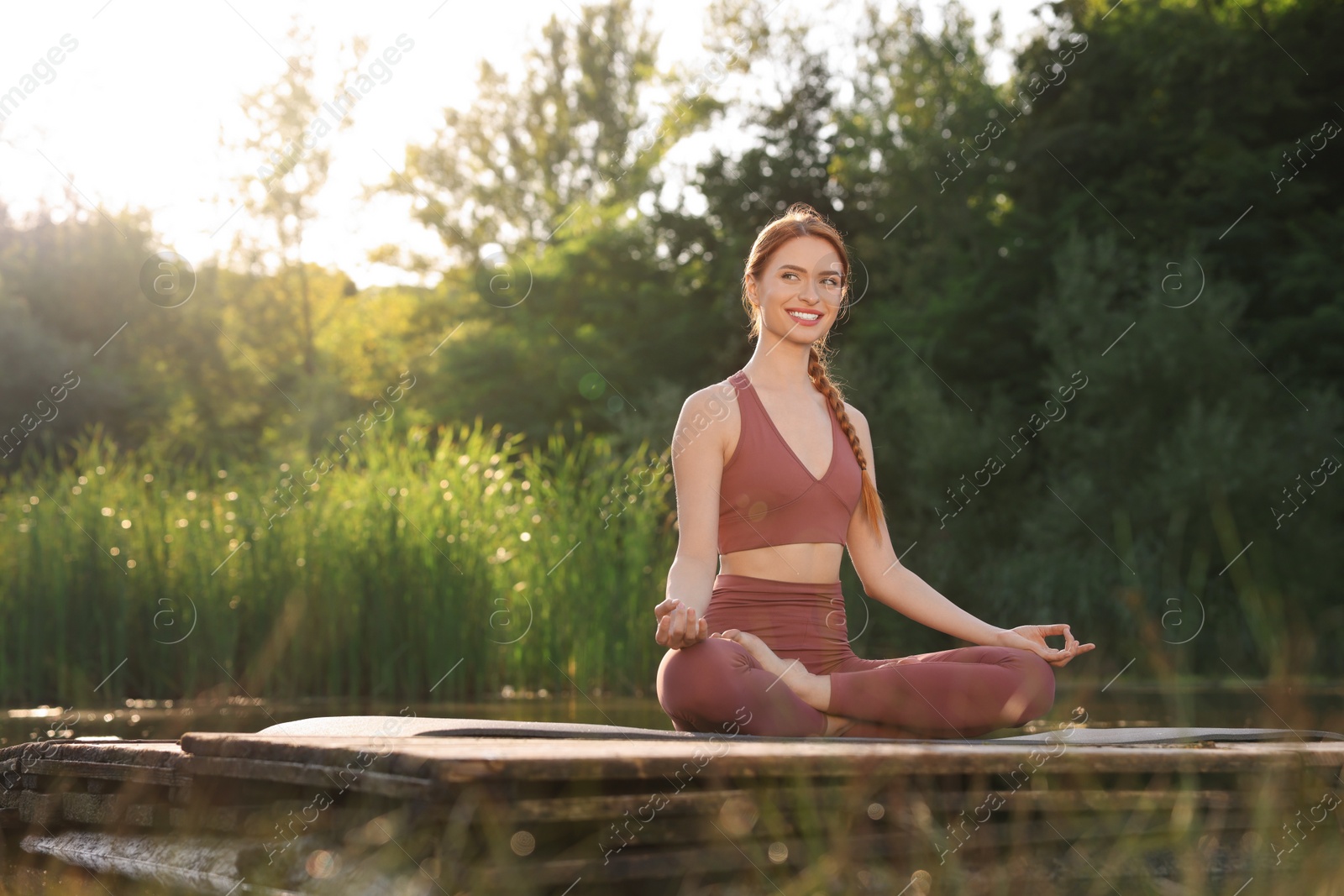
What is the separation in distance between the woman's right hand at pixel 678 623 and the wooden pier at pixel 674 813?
0.68 feet

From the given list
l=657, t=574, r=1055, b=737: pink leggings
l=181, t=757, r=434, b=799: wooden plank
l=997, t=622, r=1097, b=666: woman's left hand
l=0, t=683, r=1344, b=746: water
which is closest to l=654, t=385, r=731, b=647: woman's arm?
l=657, t=574, r=1055, b=737: pink leggings

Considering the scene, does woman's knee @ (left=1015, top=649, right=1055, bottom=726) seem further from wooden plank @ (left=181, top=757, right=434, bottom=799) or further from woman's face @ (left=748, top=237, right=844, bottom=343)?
wooden plank @ (left=181, top=757, right=434, bottom=799)

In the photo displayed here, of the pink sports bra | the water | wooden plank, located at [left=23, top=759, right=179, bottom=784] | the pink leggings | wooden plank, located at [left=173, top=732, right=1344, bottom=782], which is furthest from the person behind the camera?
the water

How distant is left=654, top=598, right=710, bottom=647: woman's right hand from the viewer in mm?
2855

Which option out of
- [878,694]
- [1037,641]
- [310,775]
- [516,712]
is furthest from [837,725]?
[516,712]

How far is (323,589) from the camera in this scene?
296 inches

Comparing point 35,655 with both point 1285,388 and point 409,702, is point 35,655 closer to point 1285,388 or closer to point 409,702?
point 409,702

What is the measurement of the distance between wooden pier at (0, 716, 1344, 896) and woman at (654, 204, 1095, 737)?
27cm

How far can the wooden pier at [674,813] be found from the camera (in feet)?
6.49

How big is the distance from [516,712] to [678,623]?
3.11 meters

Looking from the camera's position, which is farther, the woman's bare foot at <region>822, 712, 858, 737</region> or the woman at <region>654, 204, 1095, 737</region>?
the woman's bare foot at <region>822, 712, 858, 737</region>

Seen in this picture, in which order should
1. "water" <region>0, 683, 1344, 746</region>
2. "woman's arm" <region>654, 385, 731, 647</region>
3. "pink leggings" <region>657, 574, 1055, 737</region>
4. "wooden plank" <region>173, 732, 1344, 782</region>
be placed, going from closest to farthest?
"wooden plank" <region>173, 732, 1344, 782</region>, "pink leggings" <region>657, 574, 1055, 737</region>, "woman's arm" <region>654, 385, 731, 647</region>, "water" <region>0, 683, 1344, 746</region>

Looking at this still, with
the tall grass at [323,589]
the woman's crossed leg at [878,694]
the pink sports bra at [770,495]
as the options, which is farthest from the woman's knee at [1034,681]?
the tall grass at [323,589]

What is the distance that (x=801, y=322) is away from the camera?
3617 mm
